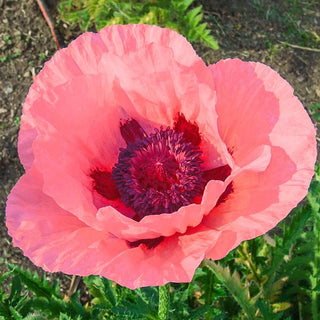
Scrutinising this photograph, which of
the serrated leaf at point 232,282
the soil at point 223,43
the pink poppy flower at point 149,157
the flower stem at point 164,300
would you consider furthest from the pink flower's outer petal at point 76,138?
the soil at point 223,43

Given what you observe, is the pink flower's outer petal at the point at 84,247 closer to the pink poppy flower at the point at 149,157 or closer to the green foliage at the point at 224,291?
the pink poppy flower at the point at 149,157

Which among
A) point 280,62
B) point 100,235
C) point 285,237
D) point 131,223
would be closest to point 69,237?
point 100,235

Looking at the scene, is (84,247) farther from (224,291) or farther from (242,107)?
(224,291)

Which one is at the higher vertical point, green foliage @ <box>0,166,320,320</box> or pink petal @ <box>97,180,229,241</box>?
pink petal @ <box>97,180,229,241</box>

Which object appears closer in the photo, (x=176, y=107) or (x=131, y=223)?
(x=131, y=223)

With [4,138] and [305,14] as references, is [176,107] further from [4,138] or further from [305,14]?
[305,14]

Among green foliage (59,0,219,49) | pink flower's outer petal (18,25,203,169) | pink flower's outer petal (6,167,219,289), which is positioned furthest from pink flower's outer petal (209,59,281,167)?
green foliage (59,0,219,49)

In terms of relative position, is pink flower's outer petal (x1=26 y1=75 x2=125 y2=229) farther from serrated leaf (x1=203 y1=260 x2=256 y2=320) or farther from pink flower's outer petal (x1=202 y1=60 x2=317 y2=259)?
serrated leaf (x1=203 y1=260 x2=256 y2=320)
